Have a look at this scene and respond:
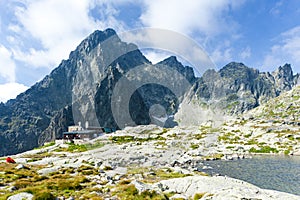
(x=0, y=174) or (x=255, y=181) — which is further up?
(x=0, y=174)

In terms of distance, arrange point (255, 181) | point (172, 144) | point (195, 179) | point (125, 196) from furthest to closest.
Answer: point (172, 144)
point (255, 181)
point (195, 179)
point (125, 196)

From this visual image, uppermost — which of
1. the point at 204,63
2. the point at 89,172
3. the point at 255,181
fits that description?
the point at 204,63

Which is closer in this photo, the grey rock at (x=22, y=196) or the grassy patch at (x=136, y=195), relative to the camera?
the grey rock at (x=22, y=196)

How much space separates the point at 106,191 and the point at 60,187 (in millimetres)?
5275

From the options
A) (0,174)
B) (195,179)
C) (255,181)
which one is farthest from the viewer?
(255,181)

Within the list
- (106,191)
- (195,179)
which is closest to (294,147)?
(195,179)

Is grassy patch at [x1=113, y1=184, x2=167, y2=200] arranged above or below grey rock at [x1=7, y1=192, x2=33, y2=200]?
below

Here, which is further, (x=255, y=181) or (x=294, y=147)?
(x=294, y=147)

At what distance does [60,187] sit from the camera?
2419cm

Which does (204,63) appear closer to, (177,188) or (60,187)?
(177,188)

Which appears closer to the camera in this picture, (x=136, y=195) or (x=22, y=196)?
(x=22, y=196)

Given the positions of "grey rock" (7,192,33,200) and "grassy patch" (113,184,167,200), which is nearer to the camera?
"grey rock" (7,192,33,200)

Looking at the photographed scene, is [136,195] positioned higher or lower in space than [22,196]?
lower

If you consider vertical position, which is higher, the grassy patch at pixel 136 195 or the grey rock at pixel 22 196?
the grey rock at pixel 22 196
